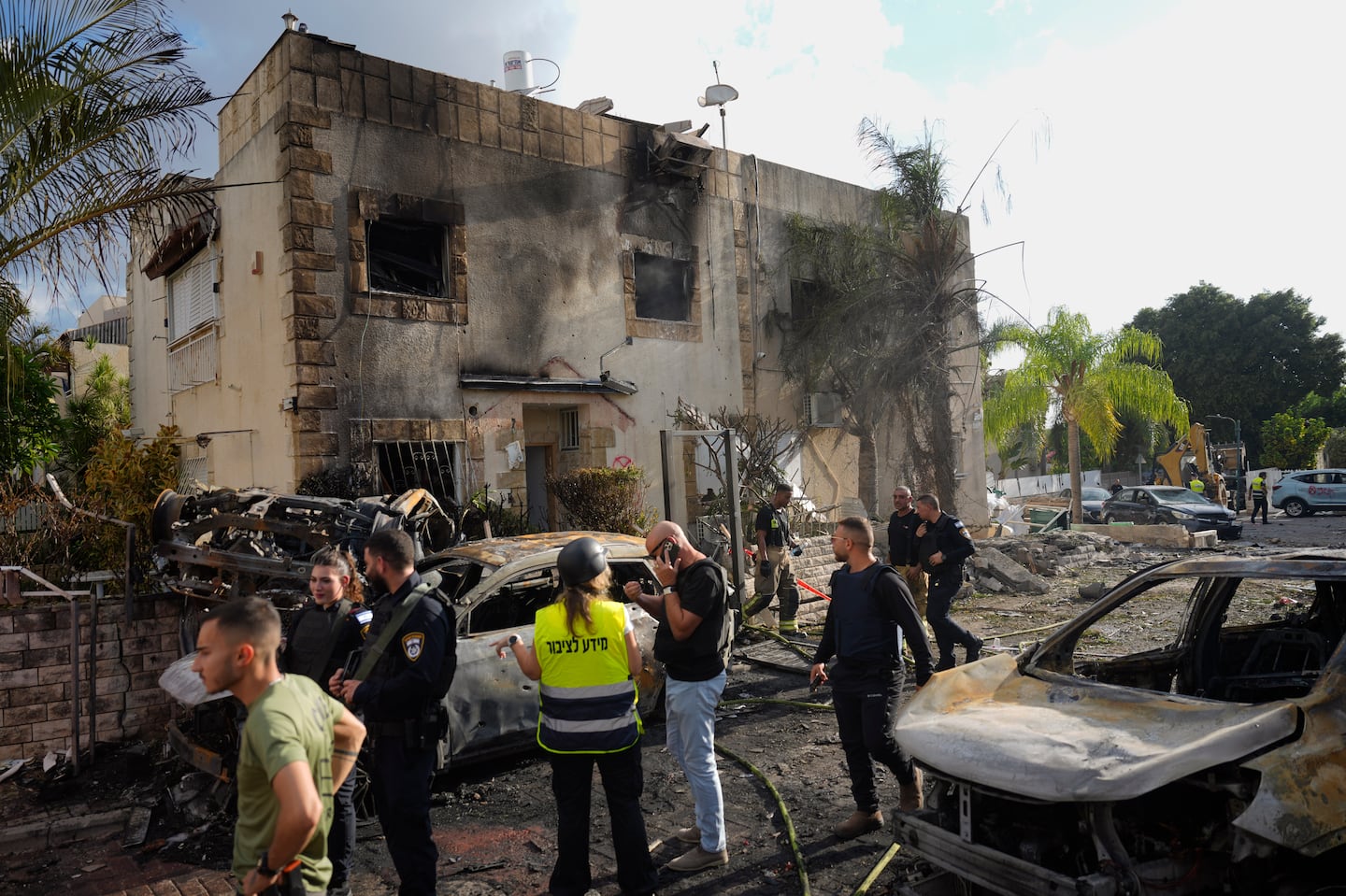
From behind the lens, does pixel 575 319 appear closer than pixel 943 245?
Yes

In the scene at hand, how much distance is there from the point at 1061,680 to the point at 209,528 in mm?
5576

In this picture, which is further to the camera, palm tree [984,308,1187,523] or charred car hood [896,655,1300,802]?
palm tree [984,308,1187,523]

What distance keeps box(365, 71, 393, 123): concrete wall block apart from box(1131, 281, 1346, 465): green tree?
40328mm

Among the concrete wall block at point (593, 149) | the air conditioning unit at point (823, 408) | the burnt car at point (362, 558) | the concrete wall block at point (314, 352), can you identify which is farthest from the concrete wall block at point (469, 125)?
the air conditioning unit at point (823, 408)

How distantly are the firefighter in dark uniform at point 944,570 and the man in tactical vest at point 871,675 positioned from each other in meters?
2.76

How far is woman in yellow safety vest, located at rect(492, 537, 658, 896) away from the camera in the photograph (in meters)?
3.68

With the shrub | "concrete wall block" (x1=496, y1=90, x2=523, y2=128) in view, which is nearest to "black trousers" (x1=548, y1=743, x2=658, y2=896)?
the shrub

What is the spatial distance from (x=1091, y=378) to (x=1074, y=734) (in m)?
21.1

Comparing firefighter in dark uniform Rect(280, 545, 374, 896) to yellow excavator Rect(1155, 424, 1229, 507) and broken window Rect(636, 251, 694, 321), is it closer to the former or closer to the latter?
broken window Rect(636, 251, 694, 321)

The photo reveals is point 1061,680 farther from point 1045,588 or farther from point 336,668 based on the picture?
point 1045,588

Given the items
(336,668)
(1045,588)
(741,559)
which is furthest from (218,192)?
(1045,588)

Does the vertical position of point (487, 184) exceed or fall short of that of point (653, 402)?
it exceeds it

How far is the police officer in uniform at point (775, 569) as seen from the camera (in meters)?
10.3

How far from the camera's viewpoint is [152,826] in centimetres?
524
